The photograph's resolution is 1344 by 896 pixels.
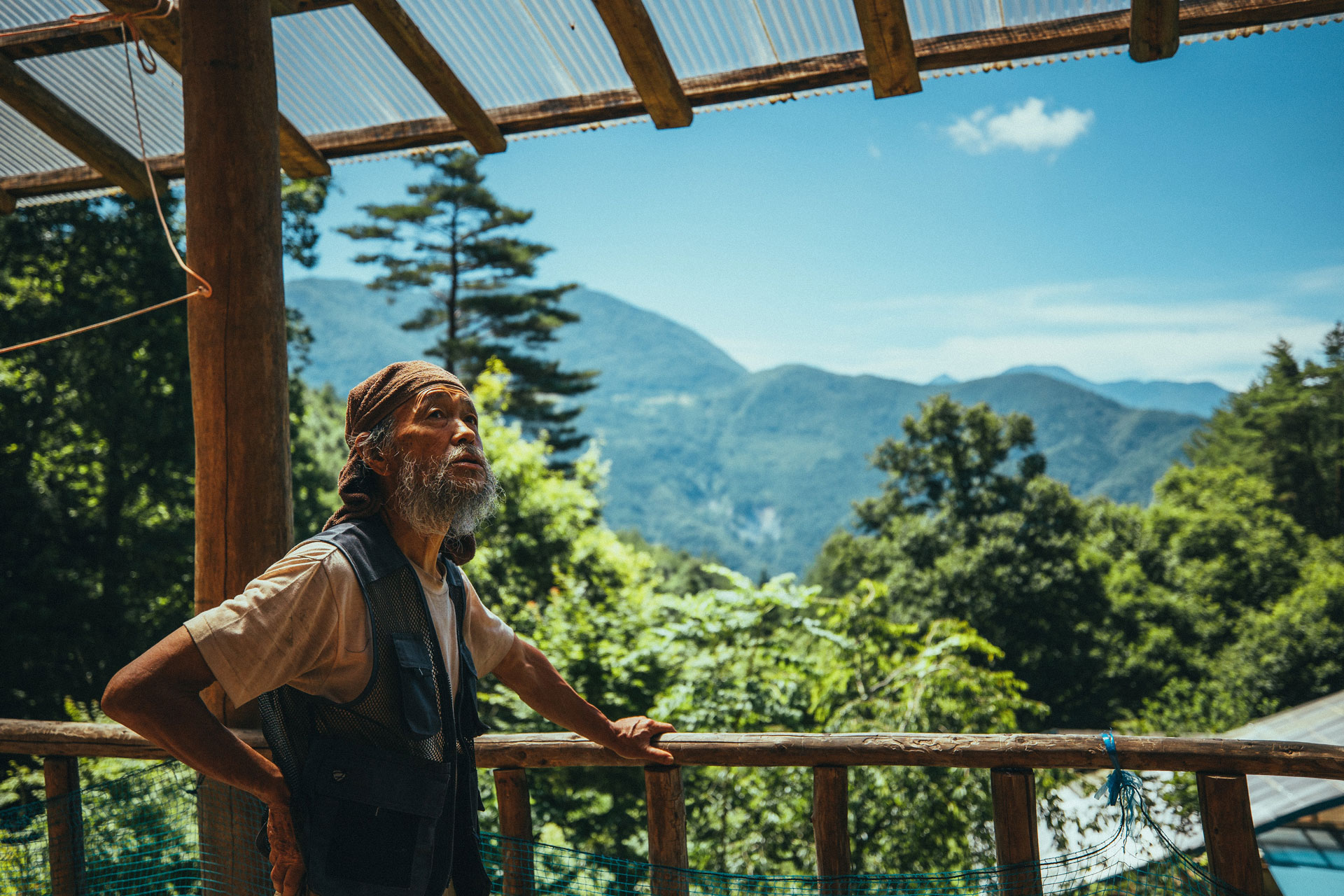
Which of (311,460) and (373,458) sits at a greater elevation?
(311,460)

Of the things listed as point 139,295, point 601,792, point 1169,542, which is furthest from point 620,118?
point 1169,542

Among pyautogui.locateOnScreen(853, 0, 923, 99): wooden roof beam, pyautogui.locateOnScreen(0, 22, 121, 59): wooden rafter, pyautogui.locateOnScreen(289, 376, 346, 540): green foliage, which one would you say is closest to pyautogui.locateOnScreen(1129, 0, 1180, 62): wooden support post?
pyautogui.locateOnScreen(853, 0, 923, 99): wooden roof beam

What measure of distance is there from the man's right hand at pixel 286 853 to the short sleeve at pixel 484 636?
400mm

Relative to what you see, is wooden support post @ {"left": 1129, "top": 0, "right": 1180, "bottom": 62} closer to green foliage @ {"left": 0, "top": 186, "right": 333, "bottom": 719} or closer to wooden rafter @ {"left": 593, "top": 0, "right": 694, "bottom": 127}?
wooden rafter @ {"left": 593, "top": 0, "right": 694, "bottom": 127}

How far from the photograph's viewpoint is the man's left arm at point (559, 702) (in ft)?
6.03

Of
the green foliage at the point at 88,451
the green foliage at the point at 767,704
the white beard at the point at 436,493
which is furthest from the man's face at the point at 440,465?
the green foliage at the point at 88,451

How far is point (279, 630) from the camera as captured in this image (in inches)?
50.5

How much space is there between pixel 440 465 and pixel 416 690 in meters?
0.36

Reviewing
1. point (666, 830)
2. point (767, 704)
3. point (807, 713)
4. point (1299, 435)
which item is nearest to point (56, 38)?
point (666, 830)

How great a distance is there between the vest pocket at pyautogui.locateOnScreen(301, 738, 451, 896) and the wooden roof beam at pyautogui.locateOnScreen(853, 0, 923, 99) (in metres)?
2.01

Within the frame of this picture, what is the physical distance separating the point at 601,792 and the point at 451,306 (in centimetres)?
2391

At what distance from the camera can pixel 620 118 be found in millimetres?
2904

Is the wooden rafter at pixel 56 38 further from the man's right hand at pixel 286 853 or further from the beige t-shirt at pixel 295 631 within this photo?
the man's right hand at pixel 286 853

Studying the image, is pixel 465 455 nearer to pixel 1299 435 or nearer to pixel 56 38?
pixel 56 38
